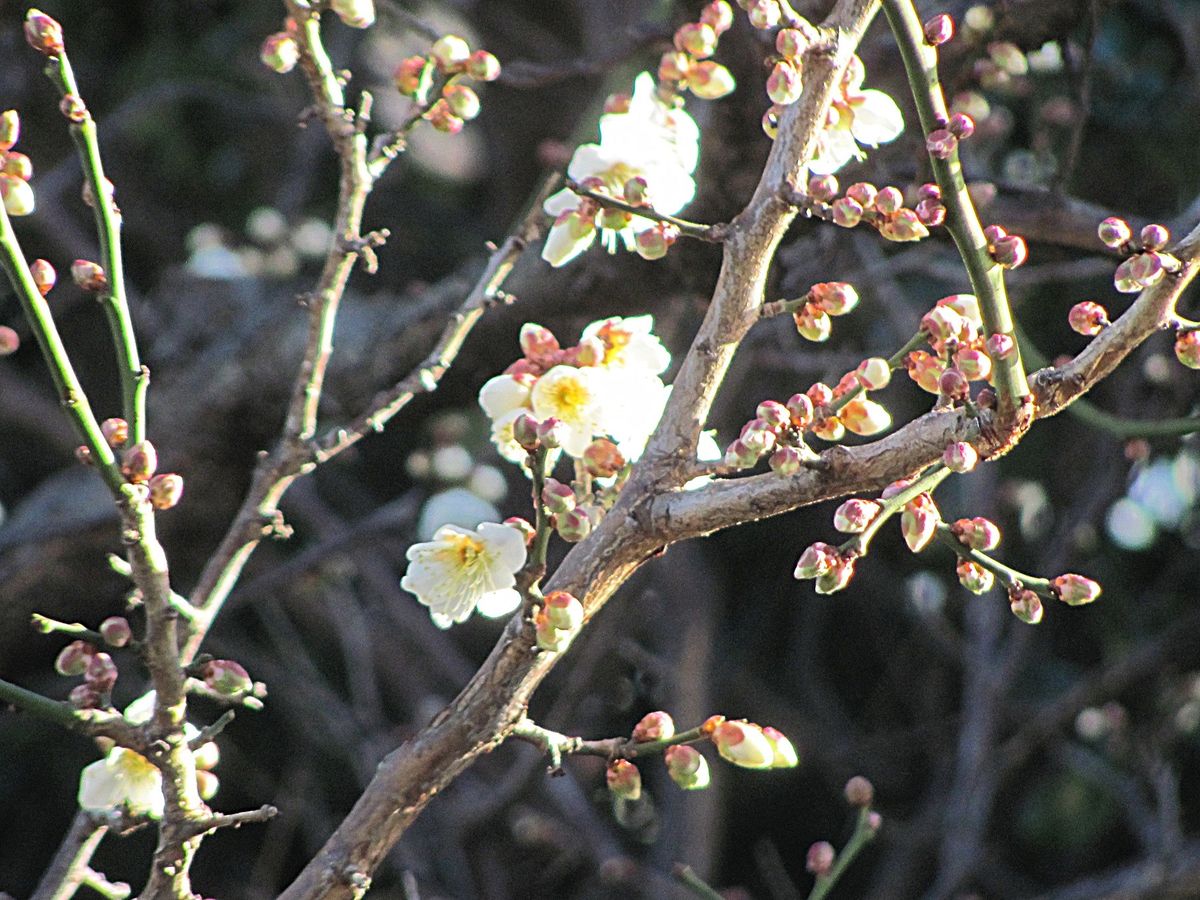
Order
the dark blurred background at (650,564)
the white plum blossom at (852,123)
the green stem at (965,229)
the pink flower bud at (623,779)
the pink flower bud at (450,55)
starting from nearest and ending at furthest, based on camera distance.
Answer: the green stem at (965,229) < the pink flower bud at (623,779) < the white plum blossom at (852,123) < the pink flower bud at (450,55) < the dark blurred background at (650,564)

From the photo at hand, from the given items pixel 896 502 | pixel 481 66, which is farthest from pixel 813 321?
→ pixel 481 66

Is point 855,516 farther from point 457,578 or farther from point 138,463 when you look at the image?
point 138,463

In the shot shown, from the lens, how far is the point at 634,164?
1069 mm

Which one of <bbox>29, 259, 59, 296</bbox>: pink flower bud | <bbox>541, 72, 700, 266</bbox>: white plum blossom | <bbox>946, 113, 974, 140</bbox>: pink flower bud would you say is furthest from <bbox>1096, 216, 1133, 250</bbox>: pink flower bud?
<bbox>29, 259, 59, 296</bbox>: pink flower bud

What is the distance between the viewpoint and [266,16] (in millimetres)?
3092

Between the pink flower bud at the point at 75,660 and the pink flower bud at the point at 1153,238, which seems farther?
the pink flower bud at the point at 75,660

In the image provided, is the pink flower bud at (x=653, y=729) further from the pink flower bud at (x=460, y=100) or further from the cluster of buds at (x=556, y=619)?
the pink flower bud at (x=460, y=100)

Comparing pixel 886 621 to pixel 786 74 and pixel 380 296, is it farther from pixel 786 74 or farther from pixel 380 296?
pixel 786 74

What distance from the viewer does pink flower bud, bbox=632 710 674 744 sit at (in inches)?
37.3

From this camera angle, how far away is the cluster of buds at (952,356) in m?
0.86

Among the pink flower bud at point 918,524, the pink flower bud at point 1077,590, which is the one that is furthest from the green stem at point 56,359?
the pink flower bud at point 1077,590

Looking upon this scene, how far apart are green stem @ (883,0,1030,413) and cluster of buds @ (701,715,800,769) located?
10.0 inches

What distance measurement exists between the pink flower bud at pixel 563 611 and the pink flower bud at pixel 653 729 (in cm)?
12

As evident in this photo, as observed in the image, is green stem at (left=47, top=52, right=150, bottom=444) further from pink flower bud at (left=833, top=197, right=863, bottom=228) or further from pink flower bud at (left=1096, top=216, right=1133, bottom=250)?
pink flower bud at (left=1096, top=216, right=1133, bottom=250)
